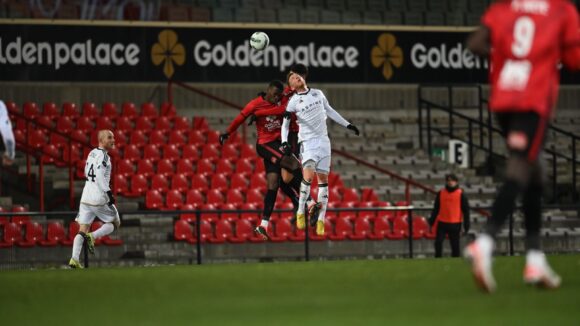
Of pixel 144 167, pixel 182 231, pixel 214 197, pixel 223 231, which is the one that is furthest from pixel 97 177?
pixel 144 167

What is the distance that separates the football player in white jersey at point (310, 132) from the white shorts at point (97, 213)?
3.06 metres

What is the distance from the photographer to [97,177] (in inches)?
688

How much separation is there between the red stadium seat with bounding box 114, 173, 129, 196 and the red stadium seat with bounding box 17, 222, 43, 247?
3119 millimetres

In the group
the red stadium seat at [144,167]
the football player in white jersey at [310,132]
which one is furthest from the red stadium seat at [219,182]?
the football player in white jersey at [310,132]

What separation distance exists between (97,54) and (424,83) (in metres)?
7.82

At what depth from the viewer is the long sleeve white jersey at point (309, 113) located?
16.3 meters

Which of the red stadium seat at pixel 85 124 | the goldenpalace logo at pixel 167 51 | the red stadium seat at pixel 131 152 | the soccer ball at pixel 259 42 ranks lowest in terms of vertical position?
the red stadium seat at pixel 131 152

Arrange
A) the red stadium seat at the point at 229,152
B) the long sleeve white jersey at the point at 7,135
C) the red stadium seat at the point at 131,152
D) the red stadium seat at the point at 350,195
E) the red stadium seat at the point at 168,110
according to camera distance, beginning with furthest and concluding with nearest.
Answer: the red stadium seat at the point at 168,110
the red stadium seat at the point at 229,152
the red stadium seat at the point at 350,195
the red stadium seat at the point at 131,152
the long sleeve white jersey at the point at 7,135

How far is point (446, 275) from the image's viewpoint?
12414 mm

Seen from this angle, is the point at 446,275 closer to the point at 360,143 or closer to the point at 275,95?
the point at 275,95

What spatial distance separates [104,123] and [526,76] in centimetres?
1788

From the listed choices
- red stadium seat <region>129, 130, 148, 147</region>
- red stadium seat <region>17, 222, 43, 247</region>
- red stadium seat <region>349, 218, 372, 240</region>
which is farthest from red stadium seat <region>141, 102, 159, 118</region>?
red stadium seat <region>17, 222, 43, 247</region>

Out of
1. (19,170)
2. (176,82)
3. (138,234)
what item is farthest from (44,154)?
(176,82)

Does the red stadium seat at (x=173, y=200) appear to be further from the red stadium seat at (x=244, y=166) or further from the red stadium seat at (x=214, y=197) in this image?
the red stadium seat at (x=244, y=166)
